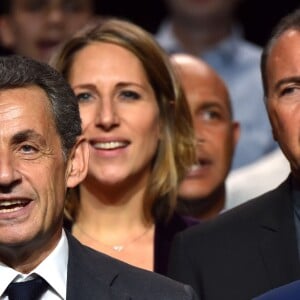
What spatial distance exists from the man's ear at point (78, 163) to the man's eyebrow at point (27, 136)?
6.5 inches

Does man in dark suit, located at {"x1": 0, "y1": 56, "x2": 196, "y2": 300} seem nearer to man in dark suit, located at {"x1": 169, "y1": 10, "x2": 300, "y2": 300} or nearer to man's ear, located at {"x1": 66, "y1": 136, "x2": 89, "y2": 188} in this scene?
man's ear, located at {"x1": 66, "y1": 136, "x2": 89, "y2": 188}

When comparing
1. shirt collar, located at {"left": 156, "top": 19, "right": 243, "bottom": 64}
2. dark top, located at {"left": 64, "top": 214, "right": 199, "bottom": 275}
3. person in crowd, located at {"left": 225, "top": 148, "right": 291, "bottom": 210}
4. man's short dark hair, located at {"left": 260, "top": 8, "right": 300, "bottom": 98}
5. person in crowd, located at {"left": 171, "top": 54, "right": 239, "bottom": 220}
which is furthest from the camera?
shirt collar, located at {"left": 156, "top": 19, "right": 243, "bottom": 64}

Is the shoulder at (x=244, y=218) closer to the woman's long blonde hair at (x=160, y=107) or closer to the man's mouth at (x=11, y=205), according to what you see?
the woman's long blonde hair at (x=160, y=107)

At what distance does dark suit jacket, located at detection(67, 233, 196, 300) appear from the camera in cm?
309

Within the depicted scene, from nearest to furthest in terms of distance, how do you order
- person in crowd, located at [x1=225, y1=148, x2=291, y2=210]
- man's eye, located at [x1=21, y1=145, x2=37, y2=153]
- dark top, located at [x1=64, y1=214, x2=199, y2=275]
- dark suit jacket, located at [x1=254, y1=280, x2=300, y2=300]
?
dark suit jacket, located at [x1=254, y1=280, x2=300, y2=300]
man's eye, located at [x1=21, y1=145, x2=37, y2=153]
dark top, located at [x1=64, y1=214, x2=199, y2=275]
person in crowd, located at [x1=225, y1=148, x2=291, y2=210]

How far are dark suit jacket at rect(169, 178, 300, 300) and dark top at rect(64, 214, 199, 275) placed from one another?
12.5 inches

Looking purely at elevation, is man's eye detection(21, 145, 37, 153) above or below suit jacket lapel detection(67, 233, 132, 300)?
above

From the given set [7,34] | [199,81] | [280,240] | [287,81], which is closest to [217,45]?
[7,34]

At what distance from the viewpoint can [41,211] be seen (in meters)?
3.10

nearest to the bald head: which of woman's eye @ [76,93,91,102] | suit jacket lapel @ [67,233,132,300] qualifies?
woman's eye @ [76,93,91,102]

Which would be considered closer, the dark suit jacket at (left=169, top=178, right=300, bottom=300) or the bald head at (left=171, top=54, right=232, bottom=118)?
the dark suit jacket at (left=169, top=178, right=300, bottom=300)

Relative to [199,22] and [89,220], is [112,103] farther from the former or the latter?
[199,22]

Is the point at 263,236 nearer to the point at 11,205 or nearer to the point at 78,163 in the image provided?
the point at 78,163

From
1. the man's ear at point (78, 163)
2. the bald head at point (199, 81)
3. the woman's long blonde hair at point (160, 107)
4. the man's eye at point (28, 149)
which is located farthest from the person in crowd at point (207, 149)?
the man's eye at point (28, 149)
